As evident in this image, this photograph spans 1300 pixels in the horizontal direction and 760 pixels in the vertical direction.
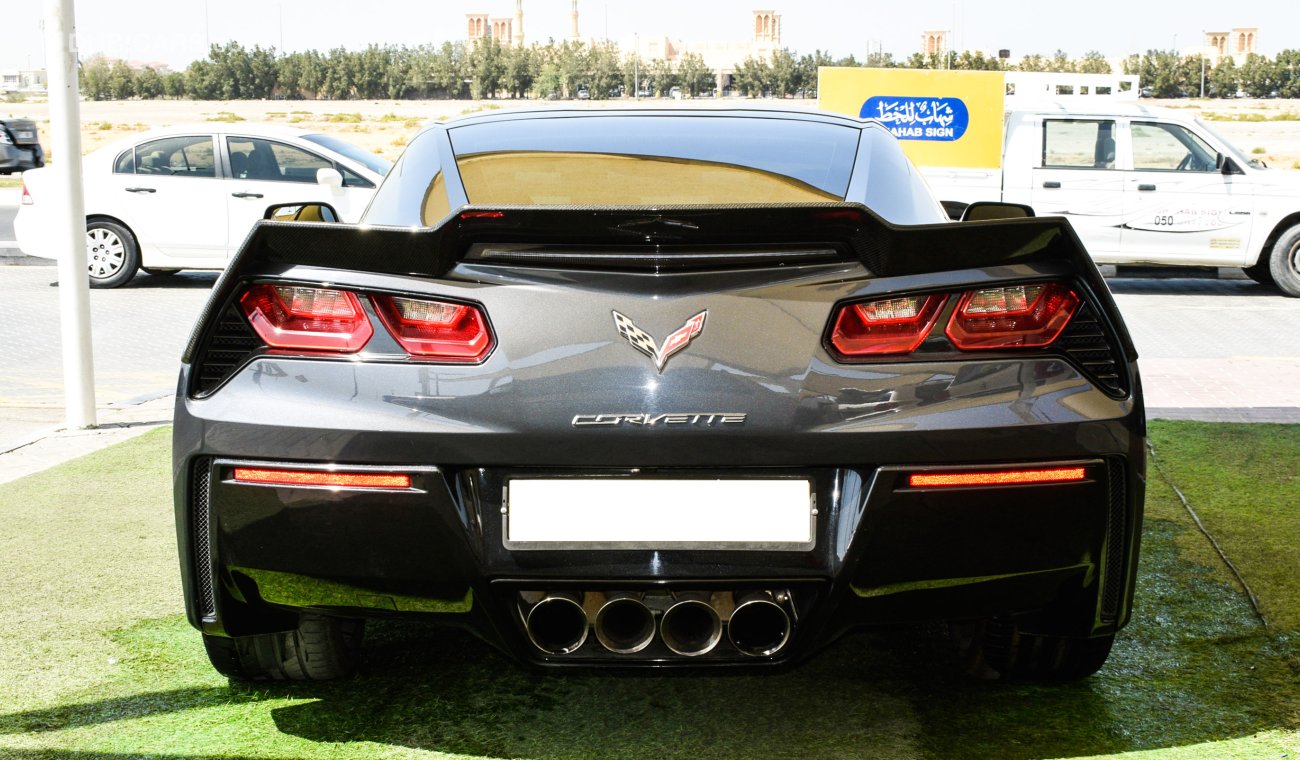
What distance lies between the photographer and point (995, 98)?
13906 millimetres

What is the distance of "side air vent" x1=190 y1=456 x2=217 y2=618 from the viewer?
8.98 feet

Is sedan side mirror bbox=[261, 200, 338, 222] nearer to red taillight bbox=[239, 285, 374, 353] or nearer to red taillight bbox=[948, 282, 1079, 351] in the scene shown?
red taillight bbox=[239, 285, 374, 353]

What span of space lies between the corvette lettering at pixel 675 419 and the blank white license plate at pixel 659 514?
112 millimetres

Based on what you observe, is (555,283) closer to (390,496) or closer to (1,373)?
(390,496)

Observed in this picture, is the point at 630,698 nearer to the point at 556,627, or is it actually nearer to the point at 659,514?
the point at 556,627

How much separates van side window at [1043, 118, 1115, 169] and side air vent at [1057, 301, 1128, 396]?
1116cm

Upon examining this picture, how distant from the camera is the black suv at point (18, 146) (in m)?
28.0

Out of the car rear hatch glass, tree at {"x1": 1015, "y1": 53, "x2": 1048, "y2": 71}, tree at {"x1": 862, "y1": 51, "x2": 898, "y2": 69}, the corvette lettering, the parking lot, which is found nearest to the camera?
the corvette lettering

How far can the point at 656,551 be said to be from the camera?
2.58 meters

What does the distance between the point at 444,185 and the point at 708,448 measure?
3.83 feet

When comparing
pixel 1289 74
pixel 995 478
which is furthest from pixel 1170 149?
pixel 1289 74

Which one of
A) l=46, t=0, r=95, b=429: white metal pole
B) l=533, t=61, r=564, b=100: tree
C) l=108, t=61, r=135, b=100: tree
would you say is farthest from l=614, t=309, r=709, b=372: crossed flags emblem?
l=108, t=61, r=135, b=100: tree

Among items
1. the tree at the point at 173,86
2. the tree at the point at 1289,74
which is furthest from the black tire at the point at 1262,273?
the tree at the point at 173,86

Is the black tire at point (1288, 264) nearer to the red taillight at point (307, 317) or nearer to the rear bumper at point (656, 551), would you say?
the rear bumper at point (656, 551)
